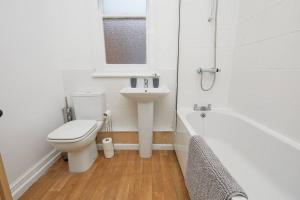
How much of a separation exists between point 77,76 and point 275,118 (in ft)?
6.54

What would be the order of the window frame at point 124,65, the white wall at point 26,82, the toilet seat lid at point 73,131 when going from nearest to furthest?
the white wall at point 26,82
the toilet seat lid at point 73,131
the window frame at point 124,65

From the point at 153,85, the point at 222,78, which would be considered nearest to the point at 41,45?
the point at 153,85

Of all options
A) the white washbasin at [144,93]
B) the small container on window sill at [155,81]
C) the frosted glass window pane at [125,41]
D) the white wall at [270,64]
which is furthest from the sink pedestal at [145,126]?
the white wall at [270,64]

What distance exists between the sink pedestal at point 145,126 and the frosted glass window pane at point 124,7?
1.05 m

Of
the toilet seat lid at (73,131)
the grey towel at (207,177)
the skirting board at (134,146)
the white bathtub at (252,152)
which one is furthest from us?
the skirting board at (134,146)

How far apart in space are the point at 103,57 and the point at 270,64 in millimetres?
1649

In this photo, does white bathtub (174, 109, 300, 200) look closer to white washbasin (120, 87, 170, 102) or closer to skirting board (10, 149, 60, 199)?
white washbasin (120, 87, 170, 102)

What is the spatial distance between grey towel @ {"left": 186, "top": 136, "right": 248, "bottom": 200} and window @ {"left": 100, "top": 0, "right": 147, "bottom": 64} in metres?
1.25

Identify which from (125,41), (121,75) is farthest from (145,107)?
(125,41)

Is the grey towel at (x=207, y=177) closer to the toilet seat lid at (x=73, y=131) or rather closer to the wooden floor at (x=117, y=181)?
the wooden floor at (x=117, y=181)

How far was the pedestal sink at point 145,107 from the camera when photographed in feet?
5.00

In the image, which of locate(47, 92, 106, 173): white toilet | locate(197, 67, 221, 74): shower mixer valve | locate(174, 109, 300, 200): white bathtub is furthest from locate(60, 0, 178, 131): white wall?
locate(174, 109, 300, 200): white bathtub

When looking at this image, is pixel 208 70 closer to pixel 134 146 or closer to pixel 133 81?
pixel 133 81

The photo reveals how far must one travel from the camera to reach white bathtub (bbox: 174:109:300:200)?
1005 millimetres
